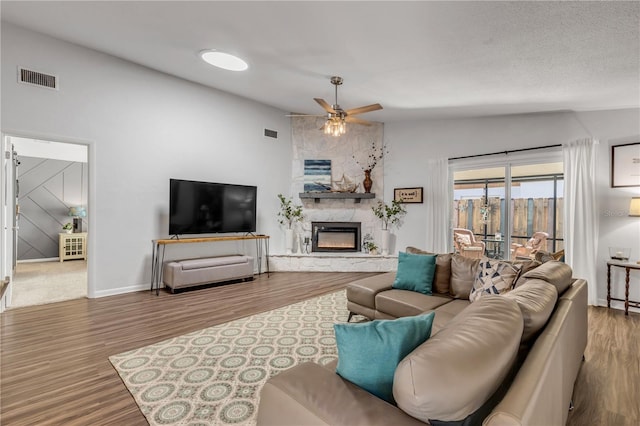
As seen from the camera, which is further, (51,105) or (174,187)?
(174,187)

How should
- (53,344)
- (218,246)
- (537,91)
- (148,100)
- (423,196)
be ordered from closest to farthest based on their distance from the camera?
(53,344) < (537,91) < (148,100) < (218,246) < (423,196)

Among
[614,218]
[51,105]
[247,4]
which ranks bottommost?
[614,218]

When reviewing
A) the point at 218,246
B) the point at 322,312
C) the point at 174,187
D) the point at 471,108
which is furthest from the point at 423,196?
the point at 174,187

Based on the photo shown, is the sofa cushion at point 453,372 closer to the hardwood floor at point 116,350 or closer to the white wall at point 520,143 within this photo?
the hardwood floor at point 116,350

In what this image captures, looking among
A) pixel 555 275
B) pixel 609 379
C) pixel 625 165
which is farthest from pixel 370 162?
pixel 609 379

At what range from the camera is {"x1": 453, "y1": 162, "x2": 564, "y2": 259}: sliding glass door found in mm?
4898

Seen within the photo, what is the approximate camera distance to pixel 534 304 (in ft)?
4.95

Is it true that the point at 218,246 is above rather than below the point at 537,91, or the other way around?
below

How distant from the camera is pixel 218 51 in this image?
149 inches

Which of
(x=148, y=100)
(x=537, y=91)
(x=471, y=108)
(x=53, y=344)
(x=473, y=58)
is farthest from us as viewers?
(x=471, y=108)

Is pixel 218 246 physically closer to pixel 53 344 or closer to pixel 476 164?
pixel 53 344

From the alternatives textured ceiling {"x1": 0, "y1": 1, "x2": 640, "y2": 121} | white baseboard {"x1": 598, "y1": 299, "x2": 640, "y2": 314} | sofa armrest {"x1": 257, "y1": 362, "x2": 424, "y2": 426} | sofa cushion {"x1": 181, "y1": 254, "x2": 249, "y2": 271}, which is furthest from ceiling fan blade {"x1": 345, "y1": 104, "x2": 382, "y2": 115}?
white baseboard {"x1": 598, "y1": 299, "x2": 640, "y2": 314}

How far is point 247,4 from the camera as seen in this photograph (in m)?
2.83

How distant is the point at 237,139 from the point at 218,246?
202 centimetres
